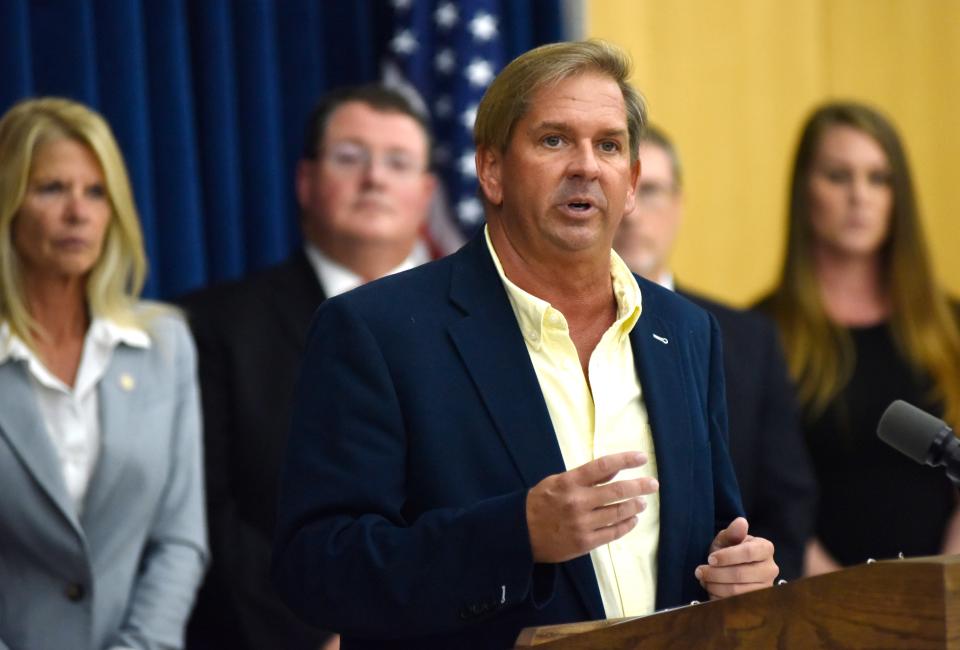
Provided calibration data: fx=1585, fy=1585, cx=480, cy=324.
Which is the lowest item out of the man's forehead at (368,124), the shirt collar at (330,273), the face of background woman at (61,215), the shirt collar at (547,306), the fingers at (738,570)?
the fingers at (738,570)

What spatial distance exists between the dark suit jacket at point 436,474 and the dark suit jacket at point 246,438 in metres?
1.46

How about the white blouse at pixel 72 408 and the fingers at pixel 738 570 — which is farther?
the white blouse at pixel 72 408

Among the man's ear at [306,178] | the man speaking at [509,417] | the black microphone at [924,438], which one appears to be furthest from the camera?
the man's ear at [306,178]

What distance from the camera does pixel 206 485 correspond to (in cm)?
390

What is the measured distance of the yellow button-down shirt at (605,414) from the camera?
230 centimetres

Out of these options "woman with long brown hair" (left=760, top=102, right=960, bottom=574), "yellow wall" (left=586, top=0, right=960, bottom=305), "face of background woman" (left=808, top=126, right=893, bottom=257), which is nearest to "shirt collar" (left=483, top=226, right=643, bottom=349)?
"woman with long brown hair" (left=760, top=102, right=960, bottom=574)

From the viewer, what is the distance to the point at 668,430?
2.36m

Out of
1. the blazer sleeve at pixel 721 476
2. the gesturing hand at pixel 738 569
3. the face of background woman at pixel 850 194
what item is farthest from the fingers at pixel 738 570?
the face of background woman at pixel 850 194

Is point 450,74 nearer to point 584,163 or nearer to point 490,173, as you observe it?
point 490,173

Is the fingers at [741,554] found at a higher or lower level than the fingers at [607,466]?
lower

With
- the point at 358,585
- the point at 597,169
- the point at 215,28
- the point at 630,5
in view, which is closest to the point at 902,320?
the point at 630,5

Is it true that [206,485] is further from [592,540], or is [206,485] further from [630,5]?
[630,5]

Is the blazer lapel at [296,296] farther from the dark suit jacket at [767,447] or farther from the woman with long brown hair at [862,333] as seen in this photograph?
the woman with long brown hair at [862,333]

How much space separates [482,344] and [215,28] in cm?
276
